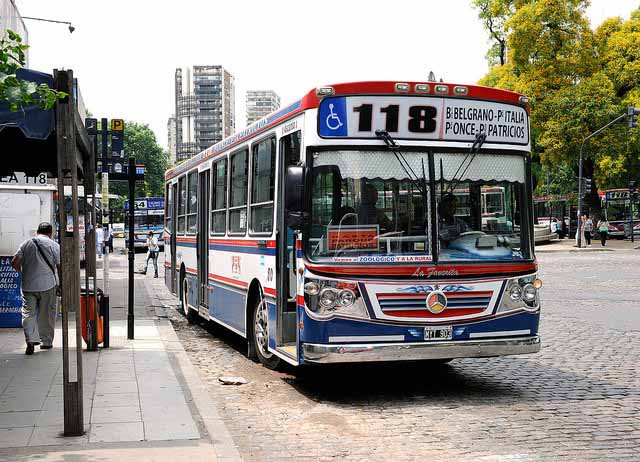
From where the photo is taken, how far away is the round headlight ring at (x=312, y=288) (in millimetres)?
8055

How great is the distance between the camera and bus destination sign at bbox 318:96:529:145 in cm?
830

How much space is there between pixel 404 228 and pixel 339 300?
98 cm

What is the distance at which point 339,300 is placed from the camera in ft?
26.3

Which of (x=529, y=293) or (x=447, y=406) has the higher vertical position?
(x=529, y=293)

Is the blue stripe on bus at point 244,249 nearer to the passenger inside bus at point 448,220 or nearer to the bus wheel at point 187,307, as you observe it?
the passenger inside bus at point 448,220

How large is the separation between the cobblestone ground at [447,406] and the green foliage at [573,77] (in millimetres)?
33717

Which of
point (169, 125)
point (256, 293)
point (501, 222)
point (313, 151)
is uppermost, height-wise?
point (169, 125)

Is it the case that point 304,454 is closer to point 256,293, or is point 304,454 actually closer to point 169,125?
point 256,293

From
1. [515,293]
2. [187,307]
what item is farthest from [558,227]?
[515,293]

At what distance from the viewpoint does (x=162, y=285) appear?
89.2ft

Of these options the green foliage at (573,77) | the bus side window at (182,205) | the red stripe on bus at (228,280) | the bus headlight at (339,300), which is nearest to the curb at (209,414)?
the red stripe on bus at (228,280)

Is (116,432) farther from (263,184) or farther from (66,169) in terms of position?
(263,184)

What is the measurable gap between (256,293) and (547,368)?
11.9ft

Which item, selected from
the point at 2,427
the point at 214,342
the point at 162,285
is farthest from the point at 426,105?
the point at 162,285
